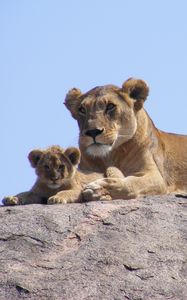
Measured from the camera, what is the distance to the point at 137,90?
12938 mm

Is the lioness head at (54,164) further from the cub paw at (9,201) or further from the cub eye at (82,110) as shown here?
the cub eye at (82,110)

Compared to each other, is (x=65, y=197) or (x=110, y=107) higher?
(x=110, y=107)

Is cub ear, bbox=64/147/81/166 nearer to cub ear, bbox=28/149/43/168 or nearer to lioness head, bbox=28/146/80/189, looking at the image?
lioness head, bbox=28/146/80/189

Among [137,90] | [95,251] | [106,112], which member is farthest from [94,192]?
[137,90]

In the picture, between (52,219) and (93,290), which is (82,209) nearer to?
(52,219)

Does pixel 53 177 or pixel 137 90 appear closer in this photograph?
pixel 53 177

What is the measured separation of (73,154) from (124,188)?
29.9 inches

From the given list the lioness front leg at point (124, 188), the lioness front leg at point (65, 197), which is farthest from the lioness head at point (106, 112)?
the lioness front leg at point (65, 197)

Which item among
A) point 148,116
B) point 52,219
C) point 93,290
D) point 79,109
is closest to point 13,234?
point 52,219

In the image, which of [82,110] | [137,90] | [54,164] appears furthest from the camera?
[137,90]

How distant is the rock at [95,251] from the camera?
29.0 ft

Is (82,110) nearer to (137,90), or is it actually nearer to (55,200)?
(137,90)

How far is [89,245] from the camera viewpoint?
9.60 metres

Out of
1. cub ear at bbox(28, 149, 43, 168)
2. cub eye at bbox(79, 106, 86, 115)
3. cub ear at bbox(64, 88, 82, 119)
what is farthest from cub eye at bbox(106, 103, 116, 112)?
cub ear at bbox(28, 149, 43, 168)
